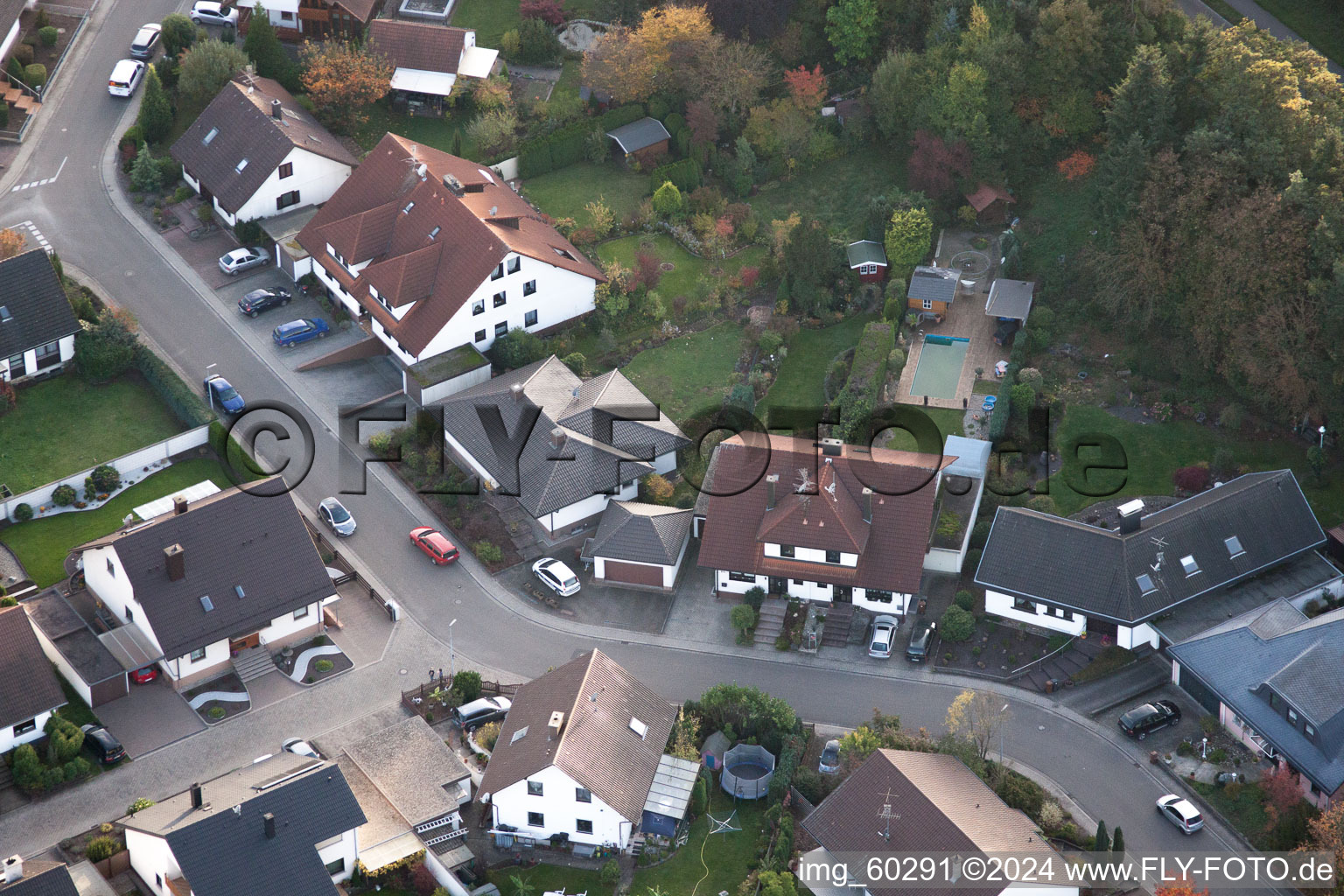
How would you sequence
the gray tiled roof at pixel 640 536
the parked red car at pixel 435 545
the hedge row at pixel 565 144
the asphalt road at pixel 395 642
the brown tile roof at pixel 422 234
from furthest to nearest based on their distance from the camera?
the hedge row at pixel 565 144
the brown tile roof at pixel 422 234
the parked red car at pixel 435 545
the gray tiled roof at pixel 640 536
the asphalt road at pixel 395 642

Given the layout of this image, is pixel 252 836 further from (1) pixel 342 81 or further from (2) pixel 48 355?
(1) pixel 342 81

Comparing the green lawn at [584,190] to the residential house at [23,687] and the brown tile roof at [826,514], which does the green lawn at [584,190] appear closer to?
the brown tile roof at [826,514]

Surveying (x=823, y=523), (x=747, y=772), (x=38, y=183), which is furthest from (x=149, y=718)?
(x=38, y=183)

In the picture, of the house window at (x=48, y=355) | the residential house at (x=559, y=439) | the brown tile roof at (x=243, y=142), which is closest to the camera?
the residential house at (x=559, y=439)

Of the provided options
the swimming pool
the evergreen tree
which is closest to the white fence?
the evergreen tree

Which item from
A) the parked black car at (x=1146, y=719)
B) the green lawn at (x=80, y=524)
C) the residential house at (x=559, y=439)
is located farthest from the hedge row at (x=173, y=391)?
the parked black car at (x=1146, y=719)

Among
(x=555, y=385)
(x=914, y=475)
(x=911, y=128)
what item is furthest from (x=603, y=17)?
(x=914, y=475)

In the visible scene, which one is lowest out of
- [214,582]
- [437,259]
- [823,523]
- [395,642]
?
[395,642]

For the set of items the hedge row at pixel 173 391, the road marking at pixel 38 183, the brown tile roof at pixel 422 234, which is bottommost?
the hedge row at pixel 173 391
